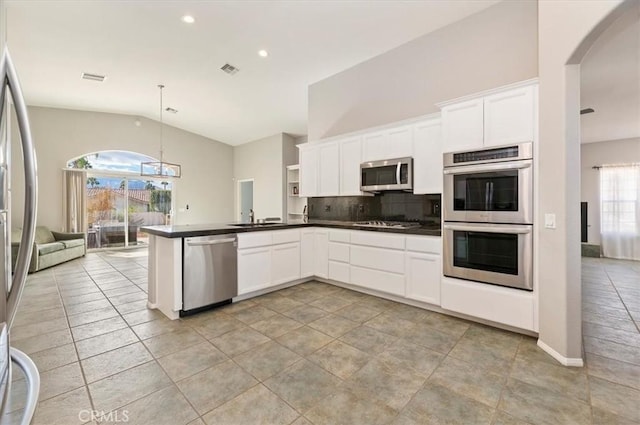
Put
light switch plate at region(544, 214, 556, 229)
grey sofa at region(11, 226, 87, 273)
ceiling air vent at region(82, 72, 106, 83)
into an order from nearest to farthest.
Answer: light switch plate at region(544, 214, 556, 229)
grey sofa at region(11, 226, 87, 273)
ceiling air vent at region(82, 72, 106, 83)

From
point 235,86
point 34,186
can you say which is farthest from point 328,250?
point 235,86

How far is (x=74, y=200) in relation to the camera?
684cm

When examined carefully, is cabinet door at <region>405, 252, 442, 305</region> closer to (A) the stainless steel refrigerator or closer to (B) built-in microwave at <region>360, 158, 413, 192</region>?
(B) built-in microwave at <region>360, 158, 413, 192</region>

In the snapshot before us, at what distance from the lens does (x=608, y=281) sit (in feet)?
14.6

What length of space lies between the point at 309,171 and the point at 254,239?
5.99ft

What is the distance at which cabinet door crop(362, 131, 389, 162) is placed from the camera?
12.8 ft

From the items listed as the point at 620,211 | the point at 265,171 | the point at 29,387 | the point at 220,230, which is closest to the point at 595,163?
the point at 620,211

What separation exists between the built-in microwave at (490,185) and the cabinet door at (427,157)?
1.29ft

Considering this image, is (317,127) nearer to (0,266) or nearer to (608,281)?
(0,266)

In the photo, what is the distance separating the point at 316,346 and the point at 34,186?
2072mm

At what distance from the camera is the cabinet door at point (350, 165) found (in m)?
4.23

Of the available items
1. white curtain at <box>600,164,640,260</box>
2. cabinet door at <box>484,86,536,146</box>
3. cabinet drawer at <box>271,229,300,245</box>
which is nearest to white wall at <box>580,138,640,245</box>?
white curtain at <box>600,164,640,260</box>

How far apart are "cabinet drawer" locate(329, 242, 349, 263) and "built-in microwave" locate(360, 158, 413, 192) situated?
883 millimetres

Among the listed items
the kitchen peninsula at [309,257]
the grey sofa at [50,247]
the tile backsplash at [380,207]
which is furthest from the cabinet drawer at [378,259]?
the grey sofa at [50,247]
